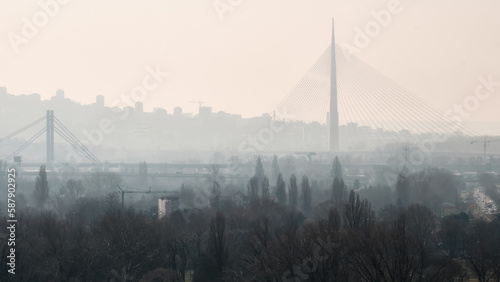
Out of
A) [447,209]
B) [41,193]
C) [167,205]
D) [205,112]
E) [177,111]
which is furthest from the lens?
[177,111]

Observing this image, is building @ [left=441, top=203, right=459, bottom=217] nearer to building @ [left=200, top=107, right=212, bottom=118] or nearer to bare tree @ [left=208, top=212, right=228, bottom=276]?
bare tree @ [left=208, top=212, right=228, bottom=276]

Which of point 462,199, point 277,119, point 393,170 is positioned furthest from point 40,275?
point 277,119

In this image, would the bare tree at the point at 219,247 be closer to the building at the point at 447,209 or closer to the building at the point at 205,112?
the building at the point at 447,209

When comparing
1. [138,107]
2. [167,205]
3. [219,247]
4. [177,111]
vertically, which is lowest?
[219,247]

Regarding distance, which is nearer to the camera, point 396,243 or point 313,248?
point 396,243

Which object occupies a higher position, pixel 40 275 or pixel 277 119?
pixel 277 119

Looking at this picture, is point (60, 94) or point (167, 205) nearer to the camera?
point (167, 205)

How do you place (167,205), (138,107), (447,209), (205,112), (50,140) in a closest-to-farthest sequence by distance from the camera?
(167,205) < (447,209) < (50,140) < (205,112) < (138,107)

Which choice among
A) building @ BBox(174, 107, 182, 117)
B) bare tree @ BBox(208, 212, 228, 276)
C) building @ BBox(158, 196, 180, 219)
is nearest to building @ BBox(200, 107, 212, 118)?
building @ BBox(174, 107, 182, 117)

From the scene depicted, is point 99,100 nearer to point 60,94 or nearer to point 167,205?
point 60,94

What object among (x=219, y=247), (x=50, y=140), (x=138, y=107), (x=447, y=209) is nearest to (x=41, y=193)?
(x=447, y=209)

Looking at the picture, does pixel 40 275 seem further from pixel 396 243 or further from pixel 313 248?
pixel 396 243
